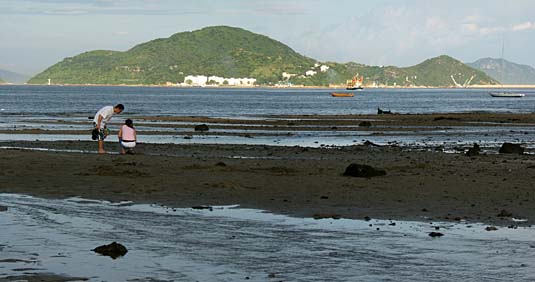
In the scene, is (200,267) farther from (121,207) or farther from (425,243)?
(121,207)

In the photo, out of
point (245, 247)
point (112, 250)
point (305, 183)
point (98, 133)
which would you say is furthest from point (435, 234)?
point (98, 133)

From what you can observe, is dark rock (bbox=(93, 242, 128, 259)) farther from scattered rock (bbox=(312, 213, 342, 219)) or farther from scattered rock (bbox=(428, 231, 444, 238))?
scattered rock (bbox=(428, 231, 444, 238))

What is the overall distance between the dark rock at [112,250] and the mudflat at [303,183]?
515cm

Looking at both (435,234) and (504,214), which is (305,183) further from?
(435,234)

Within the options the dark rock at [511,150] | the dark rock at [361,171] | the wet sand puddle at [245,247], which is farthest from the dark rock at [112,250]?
the dark rock at [511,150]

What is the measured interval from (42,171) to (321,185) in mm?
8265

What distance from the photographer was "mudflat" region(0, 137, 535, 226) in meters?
17.7

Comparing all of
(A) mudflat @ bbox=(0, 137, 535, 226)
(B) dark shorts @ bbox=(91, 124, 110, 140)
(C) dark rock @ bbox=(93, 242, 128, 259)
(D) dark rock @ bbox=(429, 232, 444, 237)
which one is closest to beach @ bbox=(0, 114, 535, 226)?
(A) mudflat @ bbox=(0, 137, 535, 226)

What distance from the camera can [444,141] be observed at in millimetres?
42969

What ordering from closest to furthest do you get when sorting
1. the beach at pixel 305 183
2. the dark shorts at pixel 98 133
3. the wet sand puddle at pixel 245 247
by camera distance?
the wet sand puddle at pixel 245 247 → the beach at pixel 305 183 → the dark shorts at pixel 98 133

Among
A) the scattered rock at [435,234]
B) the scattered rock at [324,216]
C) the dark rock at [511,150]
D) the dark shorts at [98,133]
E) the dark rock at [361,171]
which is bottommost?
the dark rock at [511,150]

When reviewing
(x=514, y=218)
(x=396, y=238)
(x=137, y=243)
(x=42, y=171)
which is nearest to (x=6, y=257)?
(x=137, y=243)

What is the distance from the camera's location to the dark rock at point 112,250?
12.3 meters

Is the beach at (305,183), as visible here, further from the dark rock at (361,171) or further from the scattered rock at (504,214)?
the dark rock at (361,171)
